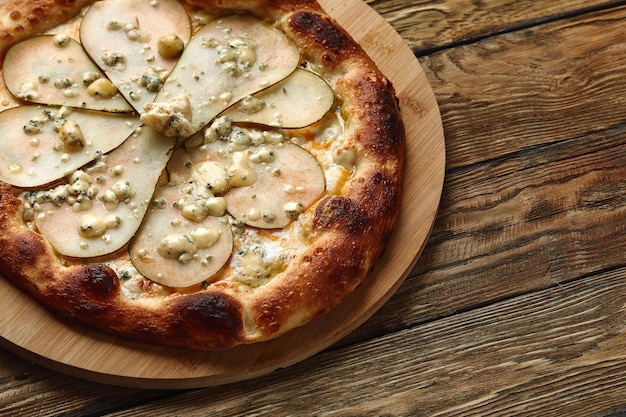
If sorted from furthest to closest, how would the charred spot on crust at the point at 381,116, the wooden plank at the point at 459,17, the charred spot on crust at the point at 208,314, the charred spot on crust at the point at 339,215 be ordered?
1. the wooden plank at the point at 459,17
2. the charred spot on crust at the point at 381,116
3. the charred spot on crust at the point at 339,215
4. the charred spot on crust at the point at 208,314

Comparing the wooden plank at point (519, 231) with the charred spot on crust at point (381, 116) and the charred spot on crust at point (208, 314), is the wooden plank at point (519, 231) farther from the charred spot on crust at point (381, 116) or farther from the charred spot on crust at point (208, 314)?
the charred spot on crust at point (208, 314)

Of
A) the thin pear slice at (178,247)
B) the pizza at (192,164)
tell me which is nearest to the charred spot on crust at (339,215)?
the pizza at (192,164)

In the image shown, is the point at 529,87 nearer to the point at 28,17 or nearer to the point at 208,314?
the point at 208,314

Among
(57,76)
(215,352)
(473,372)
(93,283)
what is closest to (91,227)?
(93,283)

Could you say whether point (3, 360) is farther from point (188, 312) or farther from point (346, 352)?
point (346, 352)

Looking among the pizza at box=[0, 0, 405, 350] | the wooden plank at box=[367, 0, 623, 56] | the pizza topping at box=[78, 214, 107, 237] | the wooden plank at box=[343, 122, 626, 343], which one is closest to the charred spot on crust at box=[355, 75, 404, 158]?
the pizza at box=[0, 0, 405, 350]

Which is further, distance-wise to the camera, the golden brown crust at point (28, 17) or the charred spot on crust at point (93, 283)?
the golden brown crust at point (28, 17)

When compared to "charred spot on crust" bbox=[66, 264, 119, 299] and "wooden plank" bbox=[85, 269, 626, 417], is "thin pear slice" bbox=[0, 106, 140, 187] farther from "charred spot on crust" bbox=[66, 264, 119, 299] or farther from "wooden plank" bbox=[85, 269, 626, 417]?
"wooden plank" bbox=[85, 269, 626, 417]
